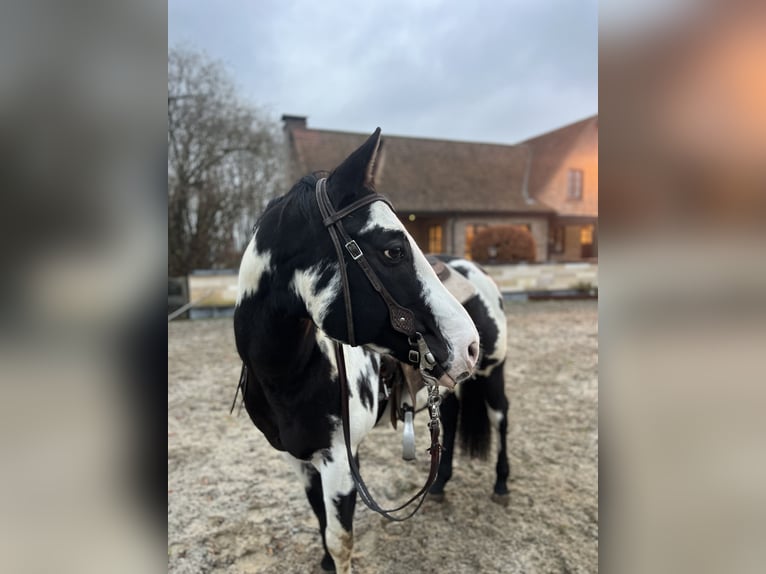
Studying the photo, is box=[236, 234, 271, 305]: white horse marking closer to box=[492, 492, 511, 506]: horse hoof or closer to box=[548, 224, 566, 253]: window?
box=[492, 492, 511, 506]: horse hoof

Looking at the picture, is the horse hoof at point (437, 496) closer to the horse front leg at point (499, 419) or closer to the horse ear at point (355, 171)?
the horse front leg at point (499, 419)

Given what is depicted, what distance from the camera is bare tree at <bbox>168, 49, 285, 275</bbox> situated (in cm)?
1370

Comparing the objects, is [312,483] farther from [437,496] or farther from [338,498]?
[437,496]

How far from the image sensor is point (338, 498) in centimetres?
192

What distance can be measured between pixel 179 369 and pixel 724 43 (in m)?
7.44

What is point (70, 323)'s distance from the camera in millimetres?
592

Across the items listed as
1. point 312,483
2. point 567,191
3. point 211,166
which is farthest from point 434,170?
point 312,483

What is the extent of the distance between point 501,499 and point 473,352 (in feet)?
7.42

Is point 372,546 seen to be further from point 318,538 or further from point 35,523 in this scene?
point 35,523

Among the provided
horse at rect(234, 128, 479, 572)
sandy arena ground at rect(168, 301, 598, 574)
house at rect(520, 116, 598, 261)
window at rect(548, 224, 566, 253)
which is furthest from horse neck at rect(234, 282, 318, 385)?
window at rect(548, 224, 566, 253)

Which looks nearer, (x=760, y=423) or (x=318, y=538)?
(x=760, y=423)

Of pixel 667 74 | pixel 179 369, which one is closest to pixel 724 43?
pixel 667 74

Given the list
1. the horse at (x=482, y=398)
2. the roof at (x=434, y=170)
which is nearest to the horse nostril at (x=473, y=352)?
the horse at (x=482, y=398)

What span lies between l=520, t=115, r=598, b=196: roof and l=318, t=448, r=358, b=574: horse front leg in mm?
20353
